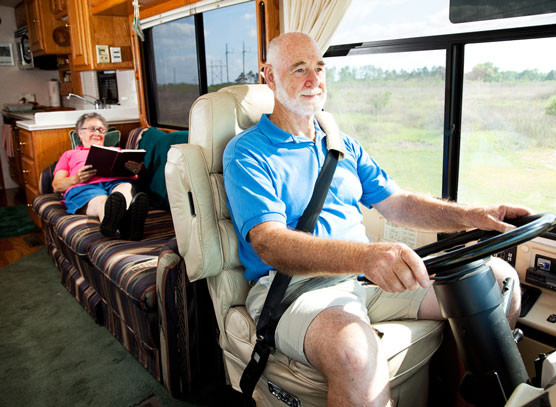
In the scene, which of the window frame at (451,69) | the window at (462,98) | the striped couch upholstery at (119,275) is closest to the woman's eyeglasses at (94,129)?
the striped couch upholstery at (119,275)

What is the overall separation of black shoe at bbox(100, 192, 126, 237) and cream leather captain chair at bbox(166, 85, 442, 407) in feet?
3.05

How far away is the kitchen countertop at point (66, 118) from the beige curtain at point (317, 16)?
2.34 meters

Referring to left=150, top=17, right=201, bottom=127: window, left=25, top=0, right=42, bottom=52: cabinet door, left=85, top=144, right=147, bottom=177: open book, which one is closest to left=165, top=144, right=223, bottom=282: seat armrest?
left=85, top=144, right=147, bottom=177: open book

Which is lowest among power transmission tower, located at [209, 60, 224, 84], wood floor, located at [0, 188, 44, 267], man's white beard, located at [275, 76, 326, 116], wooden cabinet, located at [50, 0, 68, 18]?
wood floor, located at [0, 188, 44, 267]

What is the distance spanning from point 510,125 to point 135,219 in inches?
70.9

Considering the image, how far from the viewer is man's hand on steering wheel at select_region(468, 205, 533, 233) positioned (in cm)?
138

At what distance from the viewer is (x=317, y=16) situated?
228cm

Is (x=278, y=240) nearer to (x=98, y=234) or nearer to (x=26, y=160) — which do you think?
(x=98, y=234)

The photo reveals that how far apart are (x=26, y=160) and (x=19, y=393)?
285cm

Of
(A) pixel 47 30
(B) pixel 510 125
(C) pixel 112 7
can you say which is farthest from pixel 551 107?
(A) pixel 47 30

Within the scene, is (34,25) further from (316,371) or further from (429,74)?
(316,371)

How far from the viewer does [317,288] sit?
1.48 m

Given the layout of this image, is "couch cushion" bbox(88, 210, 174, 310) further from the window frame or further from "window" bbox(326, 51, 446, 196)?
the window frame

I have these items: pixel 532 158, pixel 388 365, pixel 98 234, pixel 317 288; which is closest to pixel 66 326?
pixel 98 234
